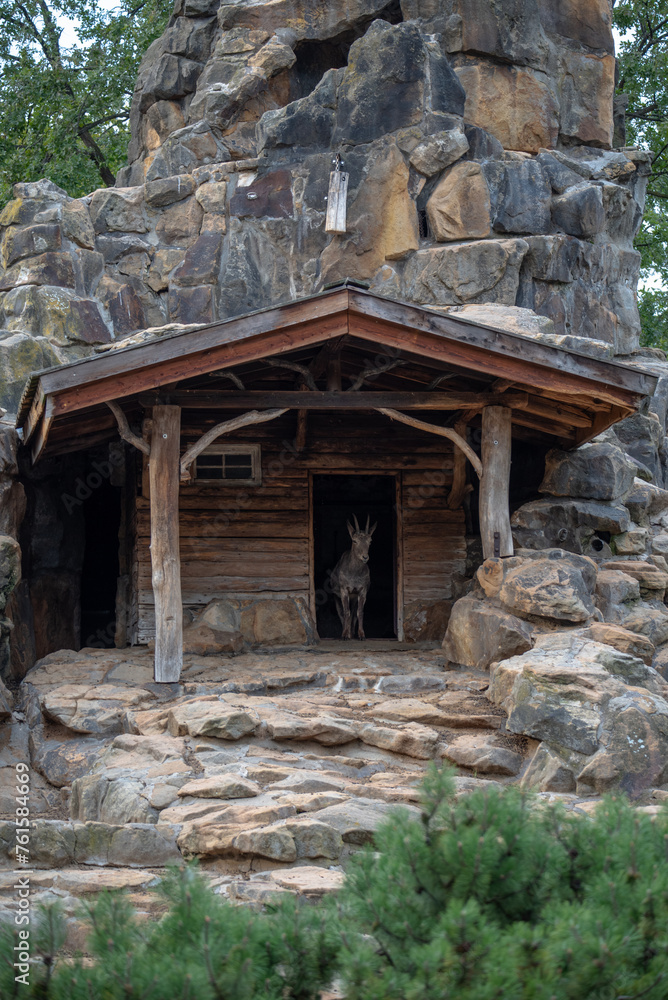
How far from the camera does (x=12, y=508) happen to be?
A: 11602mm

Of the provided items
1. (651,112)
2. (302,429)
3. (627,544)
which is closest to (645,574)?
(627,544)

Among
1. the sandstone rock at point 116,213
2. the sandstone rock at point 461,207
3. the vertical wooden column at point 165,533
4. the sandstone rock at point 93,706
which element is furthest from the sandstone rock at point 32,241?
the sandstone rock at point 93,706

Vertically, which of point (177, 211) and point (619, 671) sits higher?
point (177, 211)

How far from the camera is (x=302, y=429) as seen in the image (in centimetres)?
1141

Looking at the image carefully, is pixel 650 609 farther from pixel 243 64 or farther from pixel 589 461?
pixel 243 64

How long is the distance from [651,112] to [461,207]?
35.6 ft

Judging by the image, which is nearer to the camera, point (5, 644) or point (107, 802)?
point (107, 802)

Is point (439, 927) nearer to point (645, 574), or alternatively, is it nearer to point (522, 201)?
point (645, 574)

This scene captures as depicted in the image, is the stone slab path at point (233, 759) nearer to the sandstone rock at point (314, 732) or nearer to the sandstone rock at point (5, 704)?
the sandstone rock at point (314, 732)

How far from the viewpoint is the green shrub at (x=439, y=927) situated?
9.61 ft

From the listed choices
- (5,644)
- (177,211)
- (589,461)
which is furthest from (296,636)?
(177,211)

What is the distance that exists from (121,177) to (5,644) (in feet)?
33.9

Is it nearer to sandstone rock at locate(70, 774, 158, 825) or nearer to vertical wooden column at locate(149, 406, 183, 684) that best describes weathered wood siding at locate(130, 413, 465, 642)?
vertical wooden column at locate(149, 406, 183, 684)

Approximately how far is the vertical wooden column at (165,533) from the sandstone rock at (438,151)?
7.38 meters
